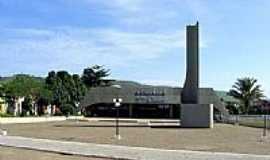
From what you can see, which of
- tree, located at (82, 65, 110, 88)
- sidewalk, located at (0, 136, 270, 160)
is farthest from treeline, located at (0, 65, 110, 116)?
sidewalk, located at (0, 136, 270, 160)

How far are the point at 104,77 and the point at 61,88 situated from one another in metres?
25.9

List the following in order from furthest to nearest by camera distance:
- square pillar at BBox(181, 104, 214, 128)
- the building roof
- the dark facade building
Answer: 1. the dark facade building
2. the building roof
3. square pillar at BBox(181, 104, 214, 128)

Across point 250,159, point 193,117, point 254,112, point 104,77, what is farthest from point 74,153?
point 104,77

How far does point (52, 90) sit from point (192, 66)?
188ft

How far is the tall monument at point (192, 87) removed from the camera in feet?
187

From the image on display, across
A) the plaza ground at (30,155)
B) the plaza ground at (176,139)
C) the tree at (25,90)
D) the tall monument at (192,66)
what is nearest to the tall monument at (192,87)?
A: the tall monument at (192,66)

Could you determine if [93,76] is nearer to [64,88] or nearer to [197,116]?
[64,88]

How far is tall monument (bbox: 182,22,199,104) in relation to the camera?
58375mm

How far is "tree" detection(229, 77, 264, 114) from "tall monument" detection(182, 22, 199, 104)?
154ft

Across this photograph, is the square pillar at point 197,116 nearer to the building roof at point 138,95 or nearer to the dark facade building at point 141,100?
the dark facade building at point 141,100

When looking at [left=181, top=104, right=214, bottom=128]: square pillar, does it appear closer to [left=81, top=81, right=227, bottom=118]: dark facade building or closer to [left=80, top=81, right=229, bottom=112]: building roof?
[left=81, top=81, right=227, bottom=118]: dark facade building

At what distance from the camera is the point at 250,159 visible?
64.5 feet

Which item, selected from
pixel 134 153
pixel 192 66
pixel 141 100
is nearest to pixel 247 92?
pixel 141 100

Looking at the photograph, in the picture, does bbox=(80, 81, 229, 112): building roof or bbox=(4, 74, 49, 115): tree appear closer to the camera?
bbox=(4, 74, 49, 115): tree
